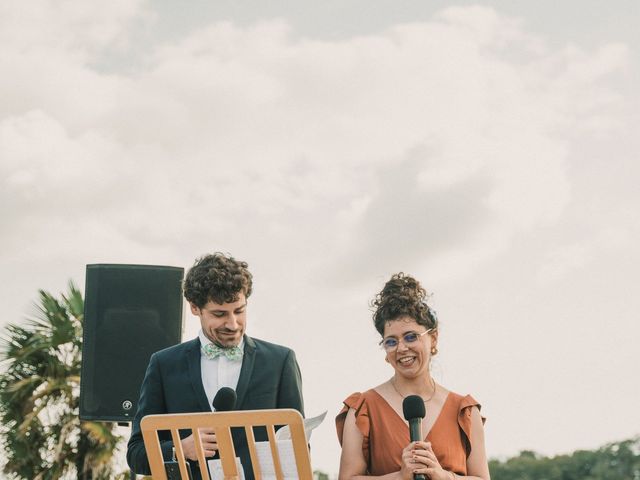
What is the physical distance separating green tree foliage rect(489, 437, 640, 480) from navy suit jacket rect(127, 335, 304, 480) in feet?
142

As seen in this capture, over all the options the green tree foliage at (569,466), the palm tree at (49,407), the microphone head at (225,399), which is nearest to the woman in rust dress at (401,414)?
the microphone head at (225,399)

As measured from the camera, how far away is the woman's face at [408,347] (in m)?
3.84

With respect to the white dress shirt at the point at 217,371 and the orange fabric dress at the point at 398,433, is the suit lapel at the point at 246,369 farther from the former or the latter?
the orange fabric dress at the point at 398,433

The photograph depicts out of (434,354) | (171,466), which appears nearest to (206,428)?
(171,466)

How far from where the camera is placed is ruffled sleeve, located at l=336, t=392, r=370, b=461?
392cm

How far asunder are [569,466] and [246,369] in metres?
47.8

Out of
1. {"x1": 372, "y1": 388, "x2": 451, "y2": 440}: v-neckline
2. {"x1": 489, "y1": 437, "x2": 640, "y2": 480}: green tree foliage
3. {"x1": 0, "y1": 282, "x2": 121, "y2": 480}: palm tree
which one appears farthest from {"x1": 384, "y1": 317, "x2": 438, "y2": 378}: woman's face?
{"x1": 489, "y1": 437, "x2": 640, "y2": 480}: green tree foliage

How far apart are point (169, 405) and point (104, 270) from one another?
11.2ft

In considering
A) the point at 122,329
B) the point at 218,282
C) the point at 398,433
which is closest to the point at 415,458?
the point at 398,433

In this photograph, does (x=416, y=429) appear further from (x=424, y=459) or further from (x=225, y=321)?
(x=225, y=321)

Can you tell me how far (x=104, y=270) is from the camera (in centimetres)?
713

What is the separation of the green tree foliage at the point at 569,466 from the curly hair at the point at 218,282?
4344 centimetres

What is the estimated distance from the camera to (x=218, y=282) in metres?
3.79

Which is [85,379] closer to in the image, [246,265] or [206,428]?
[246,265]
